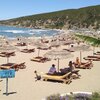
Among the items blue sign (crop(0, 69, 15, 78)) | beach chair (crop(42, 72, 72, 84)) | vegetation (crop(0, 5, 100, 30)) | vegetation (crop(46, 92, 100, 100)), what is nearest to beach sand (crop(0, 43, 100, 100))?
beach chair (crop(42, 72, 72, 84))

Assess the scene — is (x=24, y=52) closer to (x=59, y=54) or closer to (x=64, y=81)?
(x=59, y=54)

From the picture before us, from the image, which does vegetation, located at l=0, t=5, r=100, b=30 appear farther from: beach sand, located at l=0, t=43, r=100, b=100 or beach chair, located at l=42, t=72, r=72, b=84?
beach chair, located at l=42, t=72, r=72, b=84

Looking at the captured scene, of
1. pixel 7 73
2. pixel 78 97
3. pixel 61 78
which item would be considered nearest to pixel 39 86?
pixel 61 78

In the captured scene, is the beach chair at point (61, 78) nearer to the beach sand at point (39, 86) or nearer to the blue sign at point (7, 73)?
the beach sand at point (39, 86)

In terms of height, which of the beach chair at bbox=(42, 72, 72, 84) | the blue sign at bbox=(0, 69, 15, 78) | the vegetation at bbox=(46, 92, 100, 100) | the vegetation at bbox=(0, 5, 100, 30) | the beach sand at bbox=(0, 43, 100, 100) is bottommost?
the beach sand at bbox=(0, 43, 100, 100)

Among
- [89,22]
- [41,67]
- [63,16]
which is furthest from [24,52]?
[63,16]

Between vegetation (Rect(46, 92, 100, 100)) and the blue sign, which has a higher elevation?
the blue sign

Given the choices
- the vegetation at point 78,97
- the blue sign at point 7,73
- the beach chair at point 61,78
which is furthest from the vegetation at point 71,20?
the vegetation at point 78,97

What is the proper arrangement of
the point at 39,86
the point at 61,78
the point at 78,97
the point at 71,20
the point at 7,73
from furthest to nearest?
the point at 71,20
the point at 61,78
the point at 39,86
the point at 7,73
the point at 78,97

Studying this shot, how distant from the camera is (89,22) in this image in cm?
15975

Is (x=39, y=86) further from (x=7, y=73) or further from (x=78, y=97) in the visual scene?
(x=78, y=97)

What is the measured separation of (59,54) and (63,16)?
165832 mm

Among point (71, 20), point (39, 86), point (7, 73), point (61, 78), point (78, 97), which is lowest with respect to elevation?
point (39, 86)

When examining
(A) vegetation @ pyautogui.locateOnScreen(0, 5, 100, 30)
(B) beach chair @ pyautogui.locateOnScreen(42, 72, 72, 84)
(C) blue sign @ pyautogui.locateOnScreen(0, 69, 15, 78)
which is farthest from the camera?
(A) vegetation @ pyautogui.locateOnScreen(0, 5, 100, 30)
